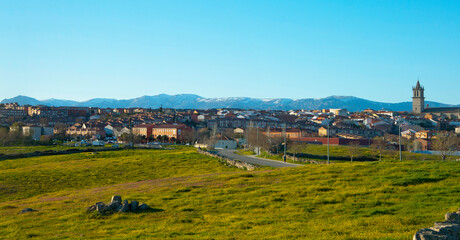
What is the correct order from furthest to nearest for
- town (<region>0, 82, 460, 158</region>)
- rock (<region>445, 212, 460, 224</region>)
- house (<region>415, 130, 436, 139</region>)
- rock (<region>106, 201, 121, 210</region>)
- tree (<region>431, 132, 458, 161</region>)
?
house (<region>415, 130, 436, 139</region>), town (<region>0, 82, 460, 158</region>), tree (<region>431, 132, 458, 161</region>), rock (<region>106, 201, 121, 210</region>), rock (<region>445, 212, 460, 224</region>)

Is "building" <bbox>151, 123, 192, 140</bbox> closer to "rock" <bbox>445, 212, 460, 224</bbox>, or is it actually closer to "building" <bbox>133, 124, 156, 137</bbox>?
"building" <bbox>133, 124, 156, 137</bbox>

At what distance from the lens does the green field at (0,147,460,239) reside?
55.6ft

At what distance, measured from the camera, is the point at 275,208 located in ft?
71.3

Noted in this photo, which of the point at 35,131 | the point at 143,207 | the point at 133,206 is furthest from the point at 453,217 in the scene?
the point at 35,131

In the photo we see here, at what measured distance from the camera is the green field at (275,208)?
55.6 ft

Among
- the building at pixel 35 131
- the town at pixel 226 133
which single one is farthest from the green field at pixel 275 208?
the building at pixel 35 131

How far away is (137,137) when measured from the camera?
120 metres

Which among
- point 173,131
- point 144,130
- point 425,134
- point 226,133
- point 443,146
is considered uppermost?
point 443,146

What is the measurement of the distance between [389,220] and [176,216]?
31.4 feet

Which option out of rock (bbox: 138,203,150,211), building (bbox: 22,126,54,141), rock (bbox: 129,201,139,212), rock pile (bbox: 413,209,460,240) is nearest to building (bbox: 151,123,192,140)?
building (bbox: 22,126,54,141)

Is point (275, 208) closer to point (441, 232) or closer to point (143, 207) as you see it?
point (143, 207)

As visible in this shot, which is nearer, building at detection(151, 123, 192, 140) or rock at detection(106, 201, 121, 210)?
rock at detection(106, 201, 121, 210)

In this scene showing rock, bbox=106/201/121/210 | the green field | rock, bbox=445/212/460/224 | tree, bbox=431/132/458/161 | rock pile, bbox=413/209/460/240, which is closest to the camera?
rock pile, bbox=413/209/460/240

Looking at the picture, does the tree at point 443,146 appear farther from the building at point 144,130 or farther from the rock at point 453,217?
the building at point 144,130
